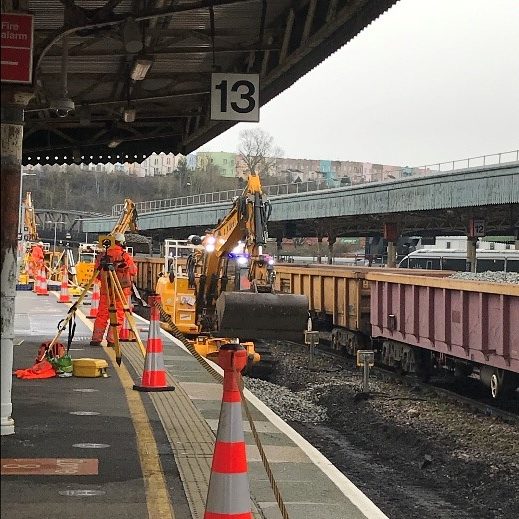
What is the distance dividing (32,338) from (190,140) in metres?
5.06

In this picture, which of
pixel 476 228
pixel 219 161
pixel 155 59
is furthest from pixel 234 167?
pixel 155 59

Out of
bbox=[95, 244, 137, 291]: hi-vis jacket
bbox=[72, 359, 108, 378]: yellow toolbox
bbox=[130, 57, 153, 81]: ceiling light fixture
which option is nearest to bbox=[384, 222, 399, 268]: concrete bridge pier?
bbox=[95, 244, 137, 291]: hi-vis jacket

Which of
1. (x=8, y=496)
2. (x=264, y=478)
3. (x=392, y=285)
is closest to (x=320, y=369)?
(x=392, y=285)

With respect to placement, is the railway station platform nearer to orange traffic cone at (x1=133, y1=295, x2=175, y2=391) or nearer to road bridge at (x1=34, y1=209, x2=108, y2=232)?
orange traffic cone at (x1=133, y1=295, x2=175, y2=391)

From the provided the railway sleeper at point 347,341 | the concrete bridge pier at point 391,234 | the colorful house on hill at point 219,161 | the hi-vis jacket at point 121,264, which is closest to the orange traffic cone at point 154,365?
the hi-vis jacket at point 121,264

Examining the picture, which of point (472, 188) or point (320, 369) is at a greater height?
point (472, 188)

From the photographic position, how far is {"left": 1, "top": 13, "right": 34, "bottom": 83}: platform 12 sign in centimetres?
624

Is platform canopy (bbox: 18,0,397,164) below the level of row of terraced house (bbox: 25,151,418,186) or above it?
below

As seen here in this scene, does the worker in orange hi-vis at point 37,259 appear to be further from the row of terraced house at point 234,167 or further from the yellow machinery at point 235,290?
the row of terraced house at point 234,167

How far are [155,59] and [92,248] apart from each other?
88.4 ft

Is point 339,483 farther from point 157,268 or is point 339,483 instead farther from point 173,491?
point 157,268

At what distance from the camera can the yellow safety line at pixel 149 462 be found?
6262mm

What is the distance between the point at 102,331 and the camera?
16.5 meters

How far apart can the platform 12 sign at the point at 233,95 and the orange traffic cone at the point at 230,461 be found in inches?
274
